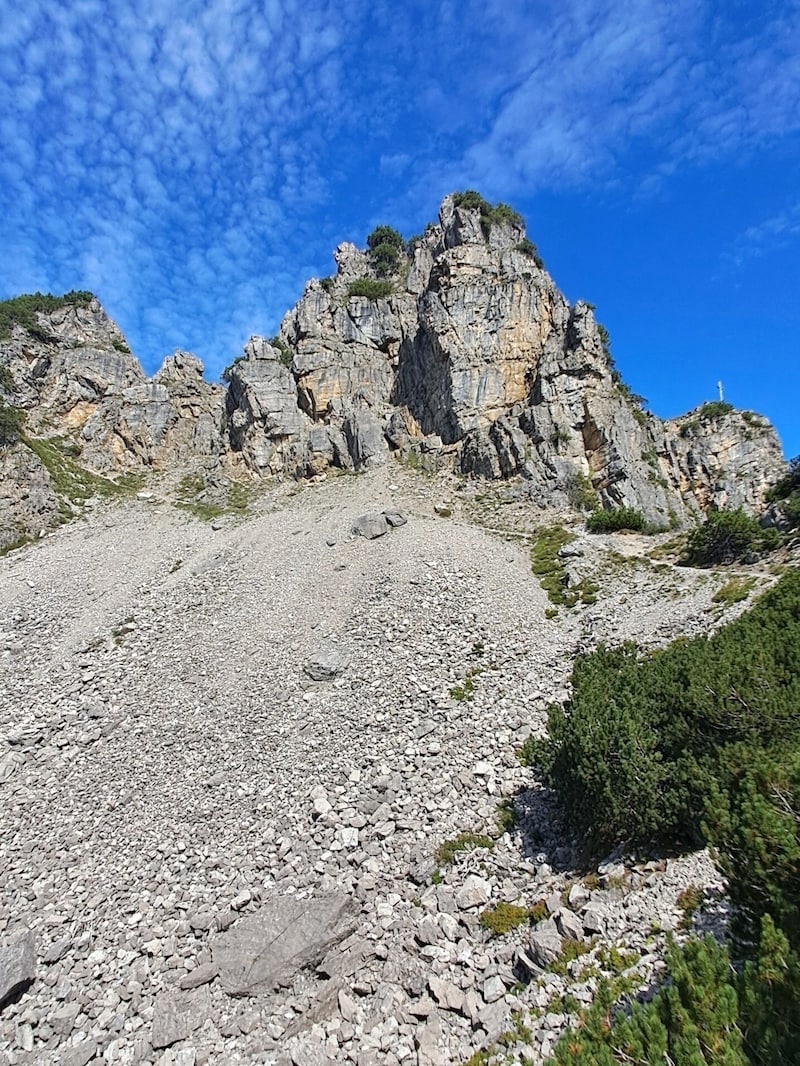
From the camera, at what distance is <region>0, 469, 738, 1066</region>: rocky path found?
29.8 feet

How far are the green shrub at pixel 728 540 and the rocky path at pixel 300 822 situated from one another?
12.4 ft

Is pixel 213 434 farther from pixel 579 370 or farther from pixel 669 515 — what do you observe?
pixel 669 515

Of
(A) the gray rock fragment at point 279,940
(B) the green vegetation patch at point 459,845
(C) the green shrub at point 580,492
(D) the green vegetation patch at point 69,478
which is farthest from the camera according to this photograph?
(D) the green vegetation patch at point 69,478

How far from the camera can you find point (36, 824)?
15242 millimetres

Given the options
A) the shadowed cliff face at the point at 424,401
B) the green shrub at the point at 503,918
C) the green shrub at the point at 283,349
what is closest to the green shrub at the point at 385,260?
the shadowed cliff face at the point at 424,401

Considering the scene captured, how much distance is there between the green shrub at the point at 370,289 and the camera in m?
66.7

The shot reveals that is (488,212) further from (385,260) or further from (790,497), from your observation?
(790,497)

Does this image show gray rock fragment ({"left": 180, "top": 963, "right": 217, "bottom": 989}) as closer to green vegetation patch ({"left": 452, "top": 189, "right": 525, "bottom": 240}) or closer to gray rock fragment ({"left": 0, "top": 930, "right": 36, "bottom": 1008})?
gray rock fragment ({"left": 0, "top": 930, "right": 36, "bottom": 1008})

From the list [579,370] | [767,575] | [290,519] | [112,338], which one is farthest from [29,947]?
[112,338]

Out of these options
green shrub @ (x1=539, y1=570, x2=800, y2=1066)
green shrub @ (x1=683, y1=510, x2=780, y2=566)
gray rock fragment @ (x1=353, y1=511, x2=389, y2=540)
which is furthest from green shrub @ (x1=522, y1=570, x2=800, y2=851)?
gray rock fragment @ (x1=353, y1=511, x2=389, y2=540)

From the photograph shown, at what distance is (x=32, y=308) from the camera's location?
64.0 metres

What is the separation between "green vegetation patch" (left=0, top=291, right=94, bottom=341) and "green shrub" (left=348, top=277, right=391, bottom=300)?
34.2 meters

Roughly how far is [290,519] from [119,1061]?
35683mm

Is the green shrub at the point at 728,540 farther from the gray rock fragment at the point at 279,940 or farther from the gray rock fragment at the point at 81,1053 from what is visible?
the gray rock fragment at the point at 81,1053
